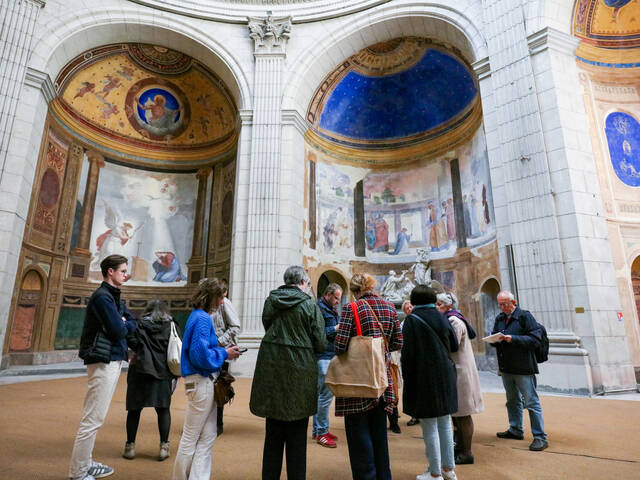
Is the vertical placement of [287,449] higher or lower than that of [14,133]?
lower

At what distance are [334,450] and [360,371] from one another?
1542 mm

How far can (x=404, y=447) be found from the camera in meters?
3.61

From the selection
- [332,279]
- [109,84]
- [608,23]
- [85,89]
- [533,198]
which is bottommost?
[332,279]

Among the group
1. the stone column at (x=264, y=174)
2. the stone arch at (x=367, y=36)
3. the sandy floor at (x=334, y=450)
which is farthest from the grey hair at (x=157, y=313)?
the stone arch at (x=367, y=36)

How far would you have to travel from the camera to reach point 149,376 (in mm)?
3318

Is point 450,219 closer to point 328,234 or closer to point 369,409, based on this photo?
point 328,234

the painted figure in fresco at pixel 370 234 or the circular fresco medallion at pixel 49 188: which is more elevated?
the circular fresco medallion at pixel 49 188

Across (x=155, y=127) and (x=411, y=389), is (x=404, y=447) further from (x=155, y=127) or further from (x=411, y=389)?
(x=155, y=127)

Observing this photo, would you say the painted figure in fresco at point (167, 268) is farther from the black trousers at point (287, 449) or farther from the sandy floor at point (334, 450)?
the black trousers at point (287, 449)

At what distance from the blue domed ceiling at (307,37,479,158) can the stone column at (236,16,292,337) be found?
5.87 ft

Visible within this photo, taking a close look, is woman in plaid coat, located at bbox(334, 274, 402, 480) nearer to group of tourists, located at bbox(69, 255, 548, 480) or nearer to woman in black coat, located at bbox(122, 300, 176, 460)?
group of tourists, located at bbox(69, 255, 548, 480)

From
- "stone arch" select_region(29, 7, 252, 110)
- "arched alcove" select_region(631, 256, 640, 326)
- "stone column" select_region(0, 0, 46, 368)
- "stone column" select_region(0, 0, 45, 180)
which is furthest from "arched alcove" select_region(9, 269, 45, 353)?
"arched alcove" select_region(631, 256, 640, 326)

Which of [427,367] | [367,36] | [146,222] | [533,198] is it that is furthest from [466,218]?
[146,222]

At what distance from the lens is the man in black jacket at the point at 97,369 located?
2.65 meters
